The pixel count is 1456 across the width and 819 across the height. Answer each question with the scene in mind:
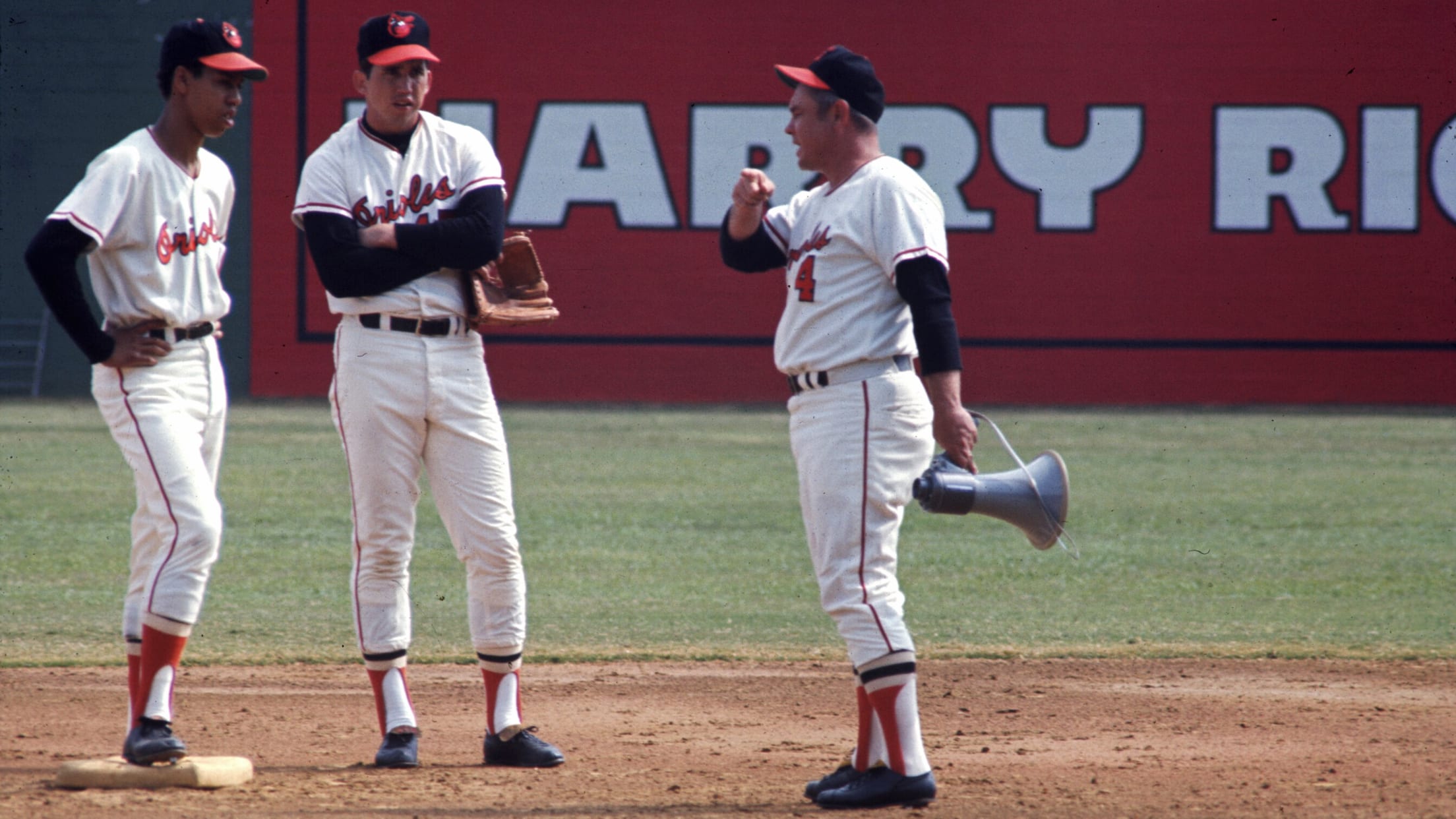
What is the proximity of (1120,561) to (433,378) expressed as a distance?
5.71 m

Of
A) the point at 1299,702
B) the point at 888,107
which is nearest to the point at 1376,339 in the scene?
the point at 888,107

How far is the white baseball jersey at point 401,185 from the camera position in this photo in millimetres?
4402

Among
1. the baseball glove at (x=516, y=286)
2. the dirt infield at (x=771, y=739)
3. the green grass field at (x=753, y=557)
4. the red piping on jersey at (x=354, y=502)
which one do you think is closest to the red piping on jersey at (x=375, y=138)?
the baseball glove at (x=516, y=286)

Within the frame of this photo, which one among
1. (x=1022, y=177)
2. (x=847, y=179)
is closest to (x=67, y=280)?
(x=847, y=179)

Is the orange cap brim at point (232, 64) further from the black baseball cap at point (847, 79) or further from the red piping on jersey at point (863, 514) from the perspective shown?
the red piping on jersey at point (863, 514)

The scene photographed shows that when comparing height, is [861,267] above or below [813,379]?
above

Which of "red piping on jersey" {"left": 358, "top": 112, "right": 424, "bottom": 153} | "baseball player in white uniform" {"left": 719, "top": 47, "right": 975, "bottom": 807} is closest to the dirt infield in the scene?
"baseball player in white uniform" {"left": 719, "top": 47, "right": 975, "bottom": 807}

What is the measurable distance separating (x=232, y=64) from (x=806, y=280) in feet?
5.38

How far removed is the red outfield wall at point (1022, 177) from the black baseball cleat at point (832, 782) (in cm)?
1519

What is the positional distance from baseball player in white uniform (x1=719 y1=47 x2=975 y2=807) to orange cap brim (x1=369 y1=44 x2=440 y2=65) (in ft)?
3.25

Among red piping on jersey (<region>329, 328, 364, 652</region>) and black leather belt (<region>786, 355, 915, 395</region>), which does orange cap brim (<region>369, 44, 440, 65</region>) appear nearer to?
red piping on jersey (<region>329, 328, 364, 652</region>)

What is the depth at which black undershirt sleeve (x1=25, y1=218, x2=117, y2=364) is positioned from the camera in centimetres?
409

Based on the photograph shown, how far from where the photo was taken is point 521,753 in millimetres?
4547

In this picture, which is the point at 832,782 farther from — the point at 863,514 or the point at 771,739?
the point at 771,739
